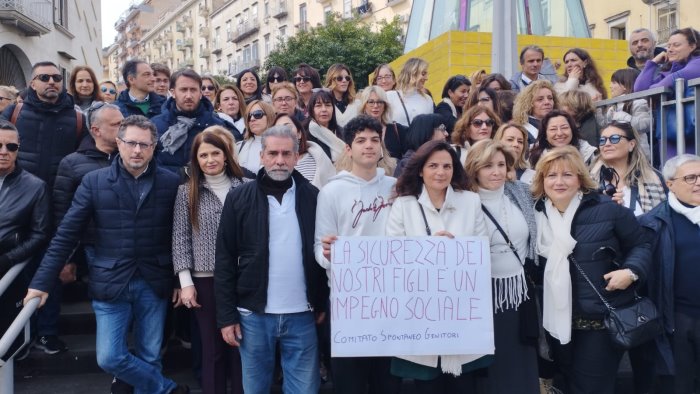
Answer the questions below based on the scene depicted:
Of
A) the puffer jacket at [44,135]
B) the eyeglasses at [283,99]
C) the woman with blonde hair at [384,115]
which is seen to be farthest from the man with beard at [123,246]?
the woman with blonde hair at [384,115]

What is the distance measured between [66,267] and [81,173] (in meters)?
0.73

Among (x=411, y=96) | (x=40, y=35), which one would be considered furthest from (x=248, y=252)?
(x=40, y=35)

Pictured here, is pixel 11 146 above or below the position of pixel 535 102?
below

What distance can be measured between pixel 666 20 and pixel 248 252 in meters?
27.0

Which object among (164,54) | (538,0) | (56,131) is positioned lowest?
(56,131)

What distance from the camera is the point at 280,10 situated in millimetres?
54000

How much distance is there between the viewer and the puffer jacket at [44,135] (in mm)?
4926

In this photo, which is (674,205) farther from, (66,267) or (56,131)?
(56,131)

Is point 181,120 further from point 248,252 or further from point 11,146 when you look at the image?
point 248,252

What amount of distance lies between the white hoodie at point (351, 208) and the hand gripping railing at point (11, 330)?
1822 millimetres

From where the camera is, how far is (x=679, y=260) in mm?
3783

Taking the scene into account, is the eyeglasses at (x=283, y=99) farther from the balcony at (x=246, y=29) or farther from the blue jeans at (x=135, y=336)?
the balcony at (x=246, y=29)

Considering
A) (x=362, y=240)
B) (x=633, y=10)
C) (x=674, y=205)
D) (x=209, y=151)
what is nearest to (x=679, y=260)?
(x=674, y=205)

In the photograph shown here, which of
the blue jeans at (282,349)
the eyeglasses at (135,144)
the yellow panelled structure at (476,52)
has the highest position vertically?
the yellow panelled structure at (476,52)
